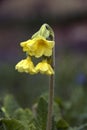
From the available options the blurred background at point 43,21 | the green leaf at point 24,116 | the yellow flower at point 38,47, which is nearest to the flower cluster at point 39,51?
the yellow flower at point 38,47

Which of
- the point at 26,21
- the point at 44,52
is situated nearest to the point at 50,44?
the point at 44,52

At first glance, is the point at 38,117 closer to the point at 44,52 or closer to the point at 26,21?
A: the point at 44,52

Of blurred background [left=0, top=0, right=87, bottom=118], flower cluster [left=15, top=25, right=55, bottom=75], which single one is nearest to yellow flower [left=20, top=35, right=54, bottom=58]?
flower cluster [left=15, top=25, right=55, bottom=75]

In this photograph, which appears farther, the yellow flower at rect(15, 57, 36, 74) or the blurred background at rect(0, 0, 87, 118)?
the blurred background at rect(0, 0, 87, 118)

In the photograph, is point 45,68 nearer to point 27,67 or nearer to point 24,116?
point 27,67

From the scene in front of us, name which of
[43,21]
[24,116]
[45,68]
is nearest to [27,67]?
[45,68]

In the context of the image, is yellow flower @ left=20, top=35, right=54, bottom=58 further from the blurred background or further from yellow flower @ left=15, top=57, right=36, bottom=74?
the blurred background

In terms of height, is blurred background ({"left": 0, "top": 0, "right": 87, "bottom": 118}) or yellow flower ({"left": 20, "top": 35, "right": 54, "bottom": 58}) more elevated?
yellow flower ({"left": 20, "top": 35, "right": 54, "bottom": 58})

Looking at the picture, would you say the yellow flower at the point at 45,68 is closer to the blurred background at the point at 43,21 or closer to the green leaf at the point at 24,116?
the green leaf at the point at 24,116
